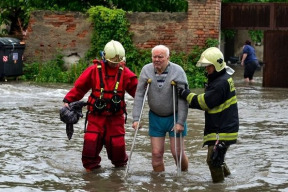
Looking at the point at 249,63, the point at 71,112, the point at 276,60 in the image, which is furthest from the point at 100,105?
the point at 249,63

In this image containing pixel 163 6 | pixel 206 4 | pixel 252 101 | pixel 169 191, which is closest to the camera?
pixel 169 191

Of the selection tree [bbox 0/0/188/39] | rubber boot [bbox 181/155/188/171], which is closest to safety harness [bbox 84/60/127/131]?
rubber boot [bbox 181/155/188/171]

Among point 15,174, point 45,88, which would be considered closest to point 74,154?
point 15,174

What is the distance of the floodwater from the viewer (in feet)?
29.0

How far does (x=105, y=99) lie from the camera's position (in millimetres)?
9320

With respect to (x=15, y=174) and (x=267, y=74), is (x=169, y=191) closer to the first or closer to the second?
(x=15, y=174)

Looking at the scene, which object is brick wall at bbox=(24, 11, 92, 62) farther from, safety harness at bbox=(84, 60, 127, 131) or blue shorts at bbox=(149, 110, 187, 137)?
blue shorts at bbox=(149, 110, 187, 137)

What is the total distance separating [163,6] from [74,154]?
15.8m

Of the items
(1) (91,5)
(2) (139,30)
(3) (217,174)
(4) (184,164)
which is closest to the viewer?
(3) (217,174)

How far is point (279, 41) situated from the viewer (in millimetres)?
22359

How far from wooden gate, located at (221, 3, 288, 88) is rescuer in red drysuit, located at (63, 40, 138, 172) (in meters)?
13.0

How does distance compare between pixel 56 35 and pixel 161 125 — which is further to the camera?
pixel 56 35

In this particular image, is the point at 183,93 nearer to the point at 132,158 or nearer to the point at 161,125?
the point at 161,125

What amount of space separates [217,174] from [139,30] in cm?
1410
